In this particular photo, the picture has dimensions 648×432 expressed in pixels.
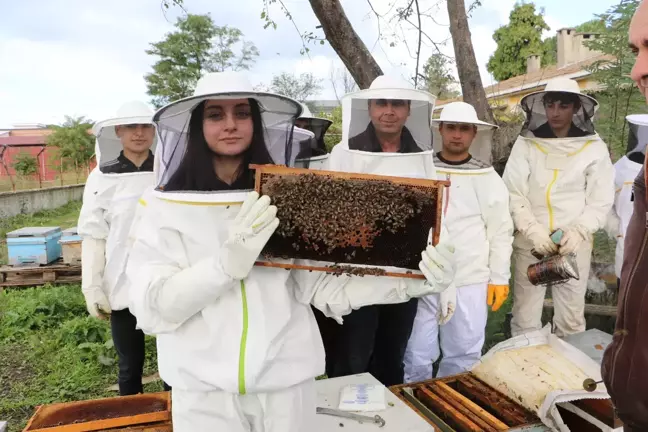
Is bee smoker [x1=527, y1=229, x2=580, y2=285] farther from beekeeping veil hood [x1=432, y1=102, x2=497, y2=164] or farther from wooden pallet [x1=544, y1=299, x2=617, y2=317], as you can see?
wooden pallet [x1=544, y1=299, x2=617, y2=317]

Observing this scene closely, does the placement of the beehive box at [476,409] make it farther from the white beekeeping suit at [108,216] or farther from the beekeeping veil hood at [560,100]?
the beekeeping veil hood at [560,100]

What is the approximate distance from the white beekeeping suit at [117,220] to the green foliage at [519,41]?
33.1 m

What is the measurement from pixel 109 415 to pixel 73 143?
3042 centimetres

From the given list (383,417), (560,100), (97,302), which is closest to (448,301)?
(383,417)

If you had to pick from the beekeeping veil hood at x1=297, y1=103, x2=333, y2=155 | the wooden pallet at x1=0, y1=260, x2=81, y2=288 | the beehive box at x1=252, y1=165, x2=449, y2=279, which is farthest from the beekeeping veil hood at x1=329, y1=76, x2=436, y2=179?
the wooden pallet at x1=0, y1=260, x2=81, y2=288

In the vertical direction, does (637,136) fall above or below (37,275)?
above

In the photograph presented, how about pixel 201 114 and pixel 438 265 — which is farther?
pixel 201 114

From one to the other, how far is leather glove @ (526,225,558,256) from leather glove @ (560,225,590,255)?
0.07 m

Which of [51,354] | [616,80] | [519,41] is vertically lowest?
[51,354]

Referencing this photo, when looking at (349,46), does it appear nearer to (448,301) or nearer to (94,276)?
(448,301)

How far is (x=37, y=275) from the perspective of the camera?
25.3ft

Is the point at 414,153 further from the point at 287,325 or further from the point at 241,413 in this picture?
the point at 241,413

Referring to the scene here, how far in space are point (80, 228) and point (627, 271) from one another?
352 cm

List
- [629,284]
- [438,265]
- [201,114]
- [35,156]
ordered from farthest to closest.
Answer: [35,156] < [201,114] < [438,265] < [629,284]
